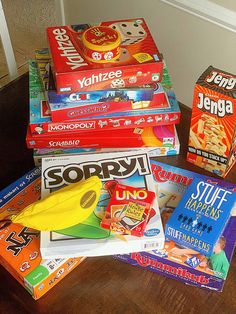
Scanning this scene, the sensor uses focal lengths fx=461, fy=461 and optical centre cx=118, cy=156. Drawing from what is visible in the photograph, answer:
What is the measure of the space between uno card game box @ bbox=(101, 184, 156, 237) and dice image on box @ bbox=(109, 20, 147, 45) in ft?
1.07

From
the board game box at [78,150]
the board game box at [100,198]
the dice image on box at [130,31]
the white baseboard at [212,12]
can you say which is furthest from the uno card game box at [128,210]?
the white baseboard at [212,12]

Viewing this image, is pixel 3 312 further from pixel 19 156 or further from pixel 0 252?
pixel 19 156

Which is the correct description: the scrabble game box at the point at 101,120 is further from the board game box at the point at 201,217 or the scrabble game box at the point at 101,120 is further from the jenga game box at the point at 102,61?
the board game box at the point at 201,217

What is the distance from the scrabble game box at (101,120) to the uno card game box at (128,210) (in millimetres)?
188

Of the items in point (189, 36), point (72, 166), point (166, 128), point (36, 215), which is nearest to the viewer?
point (36, 215)

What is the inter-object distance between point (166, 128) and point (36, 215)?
0.36 m

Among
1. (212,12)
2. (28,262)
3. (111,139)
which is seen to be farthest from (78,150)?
(212,12)

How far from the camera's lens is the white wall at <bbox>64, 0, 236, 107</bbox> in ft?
4.80

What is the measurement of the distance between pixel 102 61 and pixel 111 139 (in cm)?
17

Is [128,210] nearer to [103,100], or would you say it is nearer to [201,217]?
[201,217]

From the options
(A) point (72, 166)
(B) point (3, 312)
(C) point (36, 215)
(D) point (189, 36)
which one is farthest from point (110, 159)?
(D) point (189, 36)

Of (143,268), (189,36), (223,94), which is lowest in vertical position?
(143,268)

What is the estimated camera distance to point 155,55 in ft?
3.00

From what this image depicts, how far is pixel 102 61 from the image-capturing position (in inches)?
34.7
